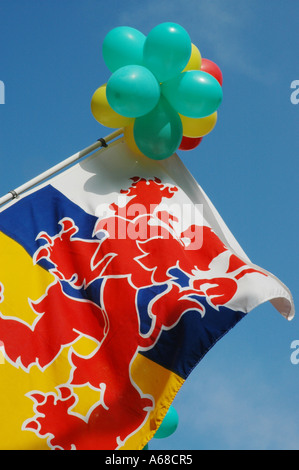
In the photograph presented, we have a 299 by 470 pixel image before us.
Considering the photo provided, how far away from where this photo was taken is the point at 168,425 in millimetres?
6145

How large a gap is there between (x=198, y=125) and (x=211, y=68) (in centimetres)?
63

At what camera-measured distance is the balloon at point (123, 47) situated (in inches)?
228

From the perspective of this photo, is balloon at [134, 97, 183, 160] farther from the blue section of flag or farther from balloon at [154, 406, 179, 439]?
balloon at [154, 406, 179, 439]

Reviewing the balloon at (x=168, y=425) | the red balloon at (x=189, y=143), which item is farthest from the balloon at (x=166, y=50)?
the balloon at (x=168, y=425)

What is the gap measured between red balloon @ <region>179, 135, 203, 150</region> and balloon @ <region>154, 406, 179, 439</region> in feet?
7.23

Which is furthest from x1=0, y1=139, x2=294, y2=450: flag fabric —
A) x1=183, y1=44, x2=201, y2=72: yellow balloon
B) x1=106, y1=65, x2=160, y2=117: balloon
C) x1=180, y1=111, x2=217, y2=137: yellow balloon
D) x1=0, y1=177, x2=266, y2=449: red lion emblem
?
x1=183, y1=44, x2=201, y2=72: yellow balloon

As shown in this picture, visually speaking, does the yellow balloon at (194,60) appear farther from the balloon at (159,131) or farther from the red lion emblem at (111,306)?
the red lion emblem at (111,306)

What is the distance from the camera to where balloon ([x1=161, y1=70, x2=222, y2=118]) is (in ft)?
18.2

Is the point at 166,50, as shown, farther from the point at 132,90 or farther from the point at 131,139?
the point at 131,139

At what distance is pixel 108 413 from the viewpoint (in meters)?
4.79

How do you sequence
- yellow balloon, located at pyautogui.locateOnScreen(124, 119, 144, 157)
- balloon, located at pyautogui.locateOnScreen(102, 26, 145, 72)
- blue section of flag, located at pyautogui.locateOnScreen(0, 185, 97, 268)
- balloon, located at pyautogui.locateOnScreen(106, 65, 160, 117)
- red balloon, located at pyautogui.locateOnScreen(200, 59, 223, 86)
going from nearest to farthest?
balloon, located at pyautogui.locateOnScreen(106, 65, 160, 117)
blue section of flag, located at pyautogui.locateOnScreen(0, 185, 97, 268)
balloon, located at pyautogui.locateOnScreen(102, 26, 145, 72)
yellow balloon, located at pyautogui.locateOnScreen(124, 119, 144, 157)
red balloon, located at pyautogui.locateOnScreen(200, 59, 223, 86)

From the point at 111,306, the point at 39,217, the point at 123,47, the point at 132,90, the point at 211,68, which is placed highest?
the point at 211,68

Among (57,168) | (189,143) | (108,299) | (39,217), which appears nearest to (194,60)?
(189,143)

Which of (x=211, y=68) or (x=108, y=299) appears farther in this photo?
(x=211, y=68)
